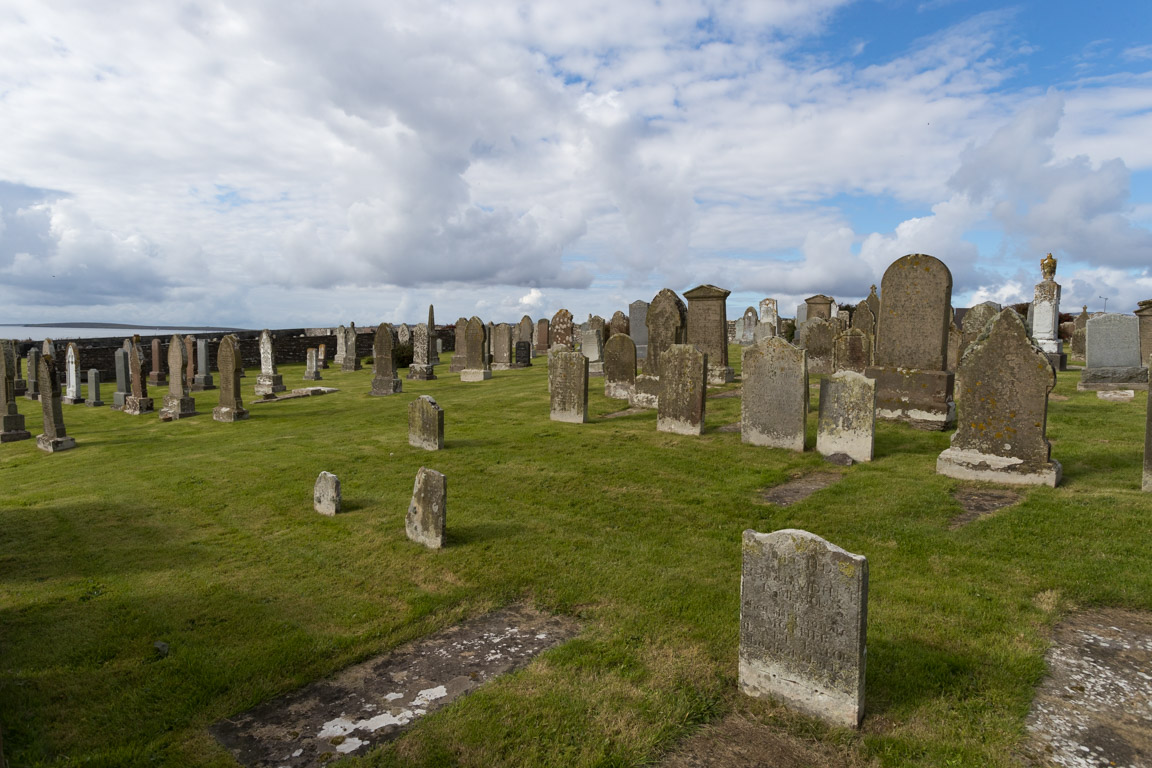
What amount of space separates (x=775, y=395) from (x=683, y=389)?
1.81 metres

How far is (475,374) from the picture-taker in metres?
23.0

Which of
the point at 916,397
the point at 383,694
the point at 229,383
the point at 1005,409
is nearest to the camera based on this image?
the point at 383,694

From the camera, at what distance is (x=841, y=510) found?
7594mm


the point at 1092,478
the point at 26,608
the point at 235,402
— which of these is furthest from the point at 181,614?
the point at 235,402

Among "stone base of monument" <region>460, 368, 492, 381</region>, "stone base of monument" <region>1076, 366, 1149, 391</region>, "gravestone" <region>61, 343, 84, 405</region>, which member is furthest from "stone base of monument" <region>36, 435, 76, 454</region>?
"stone base of monument" <region>1076, 366, 1149, 391</region>

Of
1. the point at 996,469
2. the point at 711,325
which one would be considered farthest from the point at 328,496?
the point at 711,325

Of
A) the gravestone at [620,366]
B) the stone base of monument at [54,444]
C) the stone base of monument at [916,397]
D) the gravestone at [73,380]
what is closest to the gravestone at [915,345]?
the stone base of monument at [916,397]

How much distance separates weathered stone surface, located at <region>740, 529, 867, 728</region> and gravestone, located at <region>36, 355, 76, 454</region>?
51.7 feet

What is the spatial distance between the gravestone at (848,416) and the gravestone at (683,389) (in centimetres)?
228

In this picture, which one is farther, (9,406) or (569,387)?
(9,406)

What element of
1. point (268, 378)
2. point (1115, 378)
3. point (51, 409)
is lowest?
point (51, 409)

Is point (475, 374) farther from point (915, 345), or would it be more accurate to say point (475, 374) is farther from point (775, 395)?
point (915, 345)

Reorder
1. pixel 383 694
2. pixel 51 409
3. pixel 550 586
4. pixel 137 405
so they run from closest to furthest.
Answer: pixel 383 694
pixel 550 586
pixel 51 409
pixel 137 405

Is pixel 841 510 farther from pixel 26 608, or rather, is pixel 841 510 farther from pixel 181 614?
pixel 26 608
